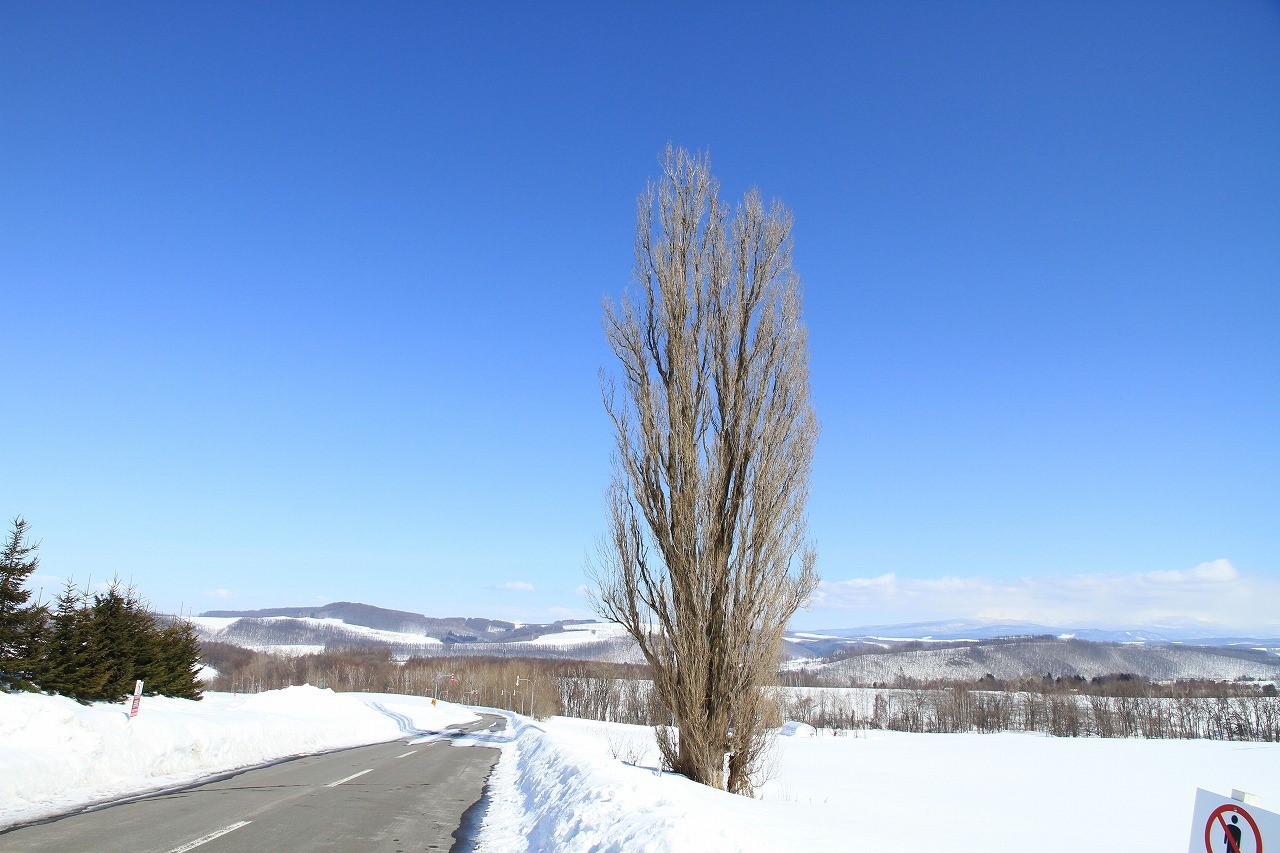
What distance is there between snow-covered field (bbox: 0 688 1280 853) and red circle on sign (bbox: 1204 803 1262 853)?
3.17 metres

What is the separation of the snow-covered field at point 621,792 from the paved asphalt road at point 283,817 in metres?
0.81

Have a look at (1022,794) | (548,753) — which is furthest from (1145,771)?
(548,753)

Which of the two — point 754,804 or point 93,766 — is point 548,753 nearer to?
point 754,804

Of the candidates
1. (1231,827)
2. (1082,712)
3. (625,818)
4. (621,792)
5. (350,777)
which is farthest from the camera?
(1082,712)

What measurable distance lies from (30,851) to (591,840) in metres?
5.30

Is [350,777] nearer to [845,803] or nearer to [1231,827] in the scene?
[845,803]

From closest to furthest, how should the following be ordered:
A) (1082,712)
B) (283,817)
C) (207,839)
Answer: (207,839) → (283,817) → (1082,712)

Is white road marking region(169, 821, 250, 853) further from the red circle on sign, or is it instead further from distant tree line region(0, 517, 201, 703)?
distant tree line region(0, 517, 201, 703)

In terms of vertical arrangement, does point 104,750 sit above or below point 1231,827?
below

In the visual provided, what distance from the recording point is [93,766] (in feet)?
38.1

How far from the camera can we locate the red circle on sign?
10.7 ft

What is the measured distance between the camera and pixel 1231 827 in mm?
3432

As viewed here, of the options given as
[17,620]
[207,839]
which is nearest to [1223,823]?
[207,839]

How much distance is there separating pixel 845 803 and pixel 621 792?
11649 millimetres
